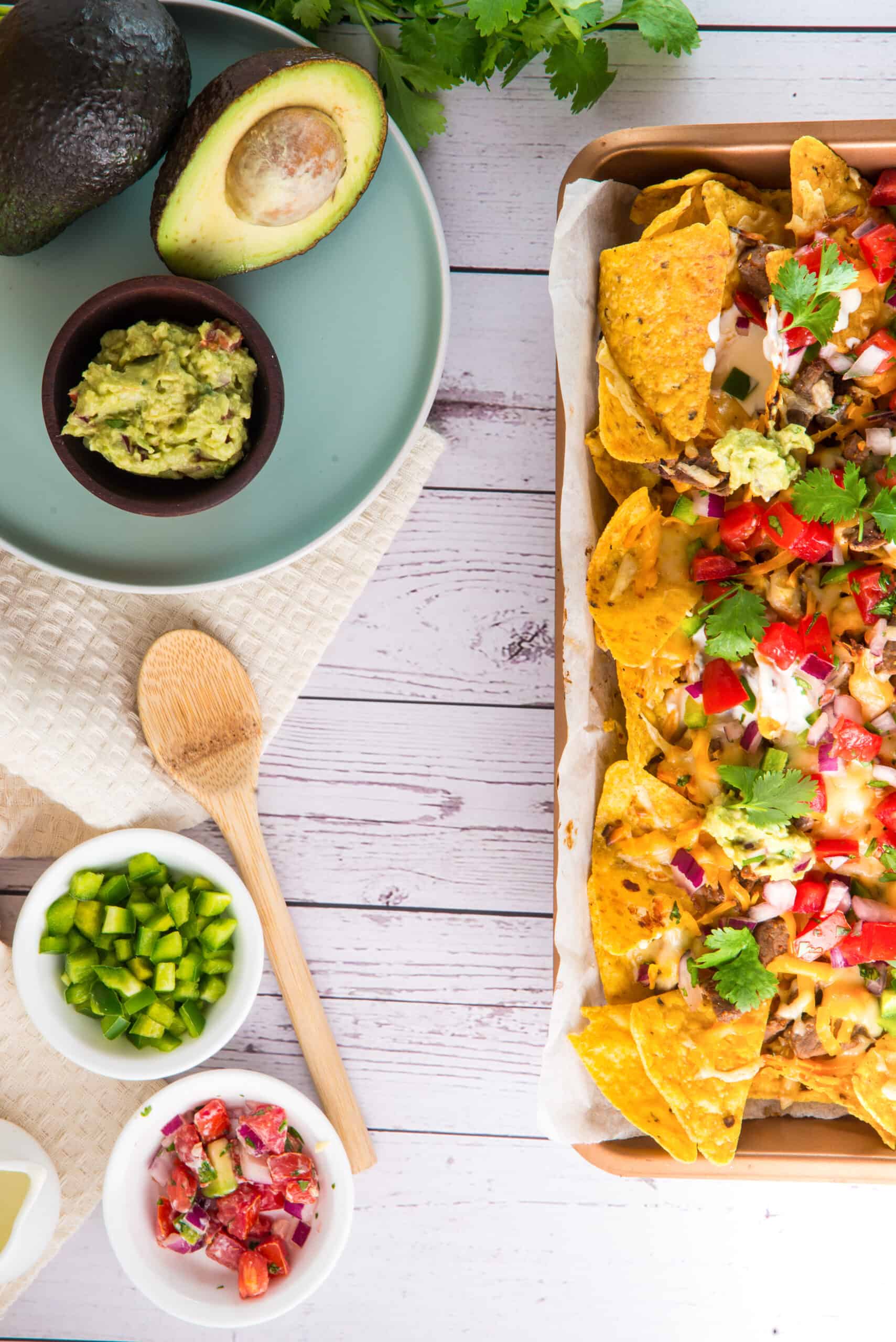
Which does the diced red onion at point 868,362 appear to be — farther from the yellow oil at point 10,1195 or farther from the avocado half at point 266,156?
the yellow oil at point 10,1195

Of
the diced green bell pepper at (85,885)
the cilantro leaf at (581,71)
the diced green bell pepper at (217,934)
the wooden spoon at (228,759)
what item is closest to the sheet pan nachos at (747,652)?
the cilantro leaf at (581,71)

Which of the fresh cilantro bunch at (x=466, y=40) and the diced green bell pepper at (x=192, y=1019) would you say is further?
the diced green bell pepper at (x=192, y=1019)

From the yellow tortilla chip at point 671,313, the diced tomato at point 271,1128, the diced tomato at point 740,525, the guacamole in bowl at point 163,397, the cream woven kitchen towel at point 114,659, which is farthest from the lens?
the diced tomato at point 271,1128

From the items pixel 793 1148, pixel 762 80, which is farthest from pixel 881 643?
pixel 762 80

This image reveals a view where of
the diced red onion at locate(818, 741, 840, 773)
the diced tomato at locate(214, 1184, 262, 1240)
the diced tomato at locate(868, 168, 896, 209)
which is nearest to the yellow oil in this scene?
the diced tomato at locate(214, 1184, 262, 1240)

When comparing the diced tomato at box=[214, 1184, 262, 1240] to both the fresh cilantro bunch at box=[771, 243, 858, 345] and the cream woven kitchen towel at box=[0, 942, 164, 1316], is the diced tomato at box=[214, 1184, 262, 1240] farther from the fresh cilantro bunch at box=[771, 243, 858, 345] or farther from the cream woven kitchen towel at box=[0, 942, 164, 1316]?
the fresh cilantro bunch at box=[771, 243, 858, 345]

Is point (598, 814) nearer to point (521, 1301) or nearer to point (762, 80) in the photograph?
point (521, 1301)

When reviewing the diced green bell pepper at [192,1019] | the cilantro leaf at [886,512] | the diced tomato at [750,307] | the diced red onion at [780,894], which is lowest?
the diced green bell pepper at [192,1019]
